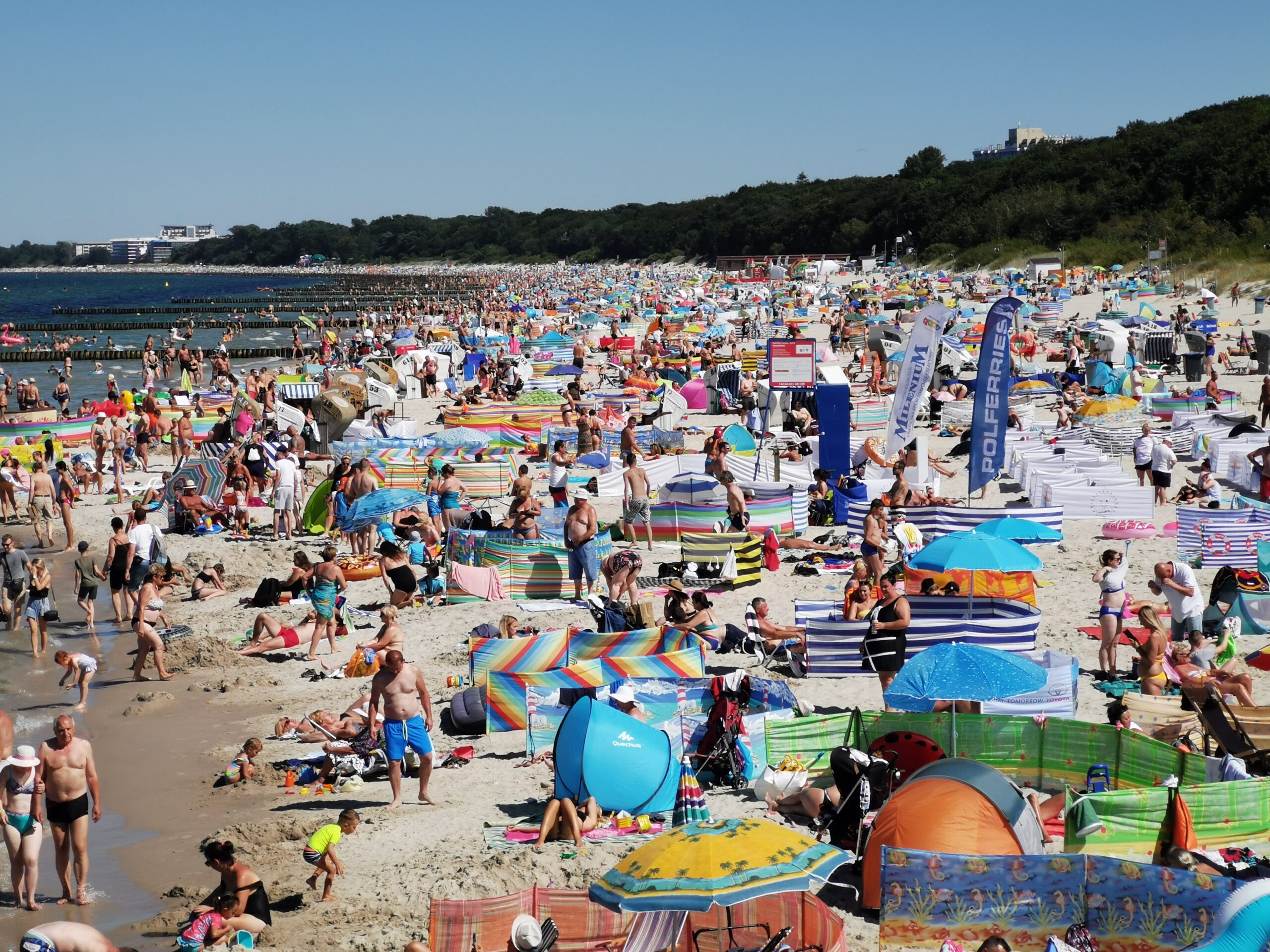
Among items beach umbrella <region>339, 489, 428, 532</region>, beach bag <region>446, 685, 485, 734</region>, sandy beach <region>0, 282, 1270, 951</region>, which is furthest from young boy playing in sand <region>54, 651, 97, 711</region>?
beach umbrella <region>339, 489, 428, 532</region>

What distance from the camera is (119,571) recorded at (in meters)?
13.5

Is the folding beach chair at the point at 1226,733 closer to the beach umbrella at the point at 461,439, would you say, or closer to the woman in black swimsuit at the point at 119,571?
the woman in black swimsuit at the point at 119,571

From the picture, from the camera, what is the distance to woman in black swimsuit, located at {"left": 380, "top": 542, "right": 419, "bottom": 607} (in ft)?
41.6

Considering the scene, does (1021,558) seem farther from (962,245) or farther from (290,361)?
(962,245)

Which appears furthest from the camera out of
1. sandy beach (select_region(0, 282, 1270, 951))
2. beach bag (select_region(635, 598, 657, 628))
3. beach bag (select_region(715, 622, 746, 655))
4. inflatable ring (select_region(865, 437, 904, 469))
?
inflatable ring (select_region(865, 437, 904, 469))

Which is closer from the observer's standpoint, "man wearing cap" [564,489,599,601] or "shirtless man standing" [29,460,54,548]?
"man wearing cap" [564,489,599,601]

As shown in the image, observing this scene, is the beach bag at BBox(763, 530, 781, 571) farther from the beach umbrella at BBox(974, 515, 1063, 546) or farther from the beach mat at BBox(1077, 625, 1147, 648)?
the beach mat at BBox(1077, 625, 1147, 648)

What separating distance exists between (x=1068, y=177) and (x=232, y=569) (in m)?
63.2

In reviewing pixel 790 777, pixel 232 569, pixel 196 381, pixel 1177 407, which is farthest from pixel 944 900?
pixel 196 381

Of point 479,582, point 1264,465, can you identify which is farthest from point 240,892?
point 1264,465

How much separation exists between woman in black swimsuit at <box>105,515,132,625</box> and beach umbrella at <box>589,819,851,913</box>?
8.66m

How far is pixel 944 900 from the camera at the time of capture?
19.3 ft

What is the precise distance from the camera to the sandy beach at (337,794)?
277 inches

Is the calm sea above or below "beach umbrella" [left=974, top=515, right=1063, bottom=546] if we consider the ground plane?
above
